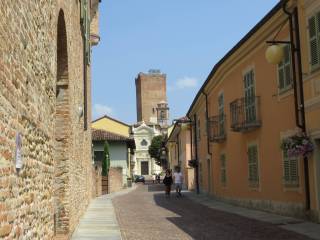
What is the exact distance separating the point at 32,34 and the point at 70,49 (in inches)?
195

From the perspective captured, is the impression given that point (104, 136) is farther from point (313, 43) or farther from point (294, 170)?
point (313, 43)

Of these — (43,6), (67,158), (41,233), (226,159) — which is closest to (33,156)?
(41,233)

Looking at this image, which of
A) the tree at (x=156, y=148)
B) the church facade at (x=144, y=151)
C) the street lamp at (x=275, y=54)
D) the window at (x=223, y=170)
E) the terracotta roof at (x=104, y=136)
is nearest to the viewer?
the street lamp at (x=275, y=54)

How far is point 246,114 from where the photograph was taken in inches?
706

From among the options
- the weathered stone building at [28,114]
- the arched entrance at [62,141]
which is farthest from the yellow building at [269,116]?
the weathered stone building at [28,114]

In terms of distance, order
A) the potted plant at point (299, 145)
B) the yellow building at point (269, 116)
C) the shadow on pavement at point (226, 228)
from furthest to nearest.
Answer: the yellow building at point (269, 116) < the potted plant at point (299, 145) < the shadow on pavement at point (226, 228)

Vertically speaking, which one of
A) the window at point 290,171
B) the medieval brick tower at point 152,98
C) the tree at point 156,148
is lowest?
the window at point 290,171

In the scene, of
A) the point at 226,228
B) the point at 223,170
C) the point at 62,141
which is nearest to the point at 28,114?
the point at 62,141

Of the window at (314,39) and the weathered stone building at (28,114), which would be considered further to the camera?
the window at (314,39)

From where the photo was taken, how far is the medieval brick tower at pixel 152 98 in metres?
112

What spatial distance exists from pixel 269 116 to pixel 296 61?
2.77 meters

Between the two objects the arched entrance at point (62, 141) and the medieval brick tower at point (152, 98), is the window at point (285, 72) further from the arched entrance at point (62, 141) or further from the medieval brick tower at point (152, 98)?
the medieval brick tower at point (152, 98)

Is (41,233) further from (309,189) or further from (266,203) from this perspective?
(266,203)

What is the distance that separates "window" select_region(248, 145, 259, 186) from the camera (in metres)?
17.5
